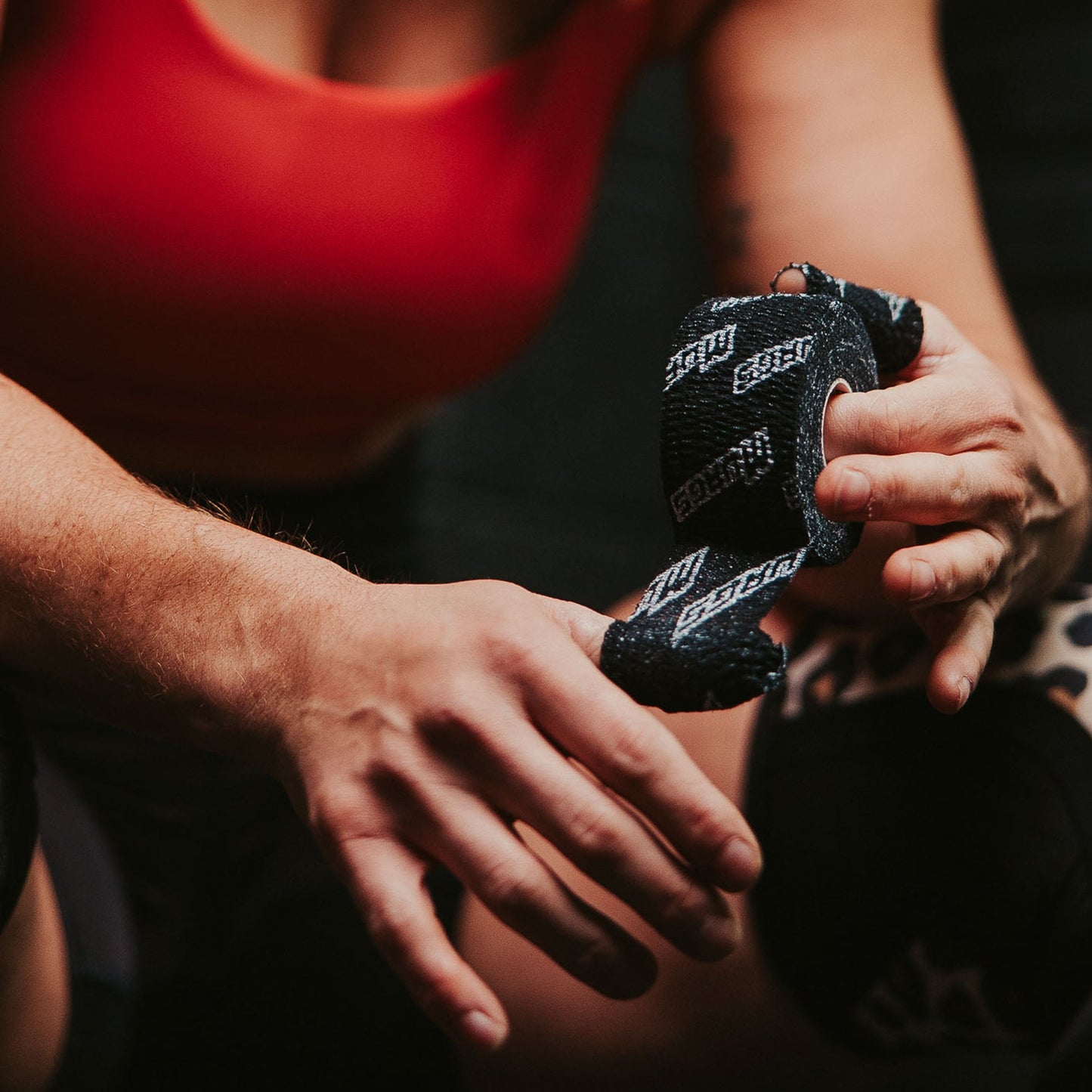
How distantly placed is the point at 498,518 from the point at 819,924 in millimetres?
587

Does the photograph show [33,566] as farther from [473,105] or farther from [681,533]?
[473,105]

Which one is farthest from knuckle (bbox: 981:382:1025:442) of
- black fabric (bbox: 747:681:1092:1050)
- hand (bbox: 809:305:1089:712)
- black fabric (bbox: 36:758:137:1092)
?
black fabric (bbox: 36:758:137:1092)

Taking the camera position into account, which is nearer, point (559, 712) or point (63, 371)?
point (559, 712)

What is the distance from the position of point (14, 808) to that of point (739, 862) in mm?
256

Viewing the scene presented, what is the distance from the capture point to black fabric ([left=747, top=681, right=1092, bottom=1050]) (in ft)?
1.52

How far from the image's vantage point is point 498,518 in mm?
1033

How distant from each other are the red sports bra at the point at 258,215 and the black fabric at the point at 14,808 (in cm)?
26

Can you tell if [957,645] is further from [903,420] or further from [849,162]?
[849,162]

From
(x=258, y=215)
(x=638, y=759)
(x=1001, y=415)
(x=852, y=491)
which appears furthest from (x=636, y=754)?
(x=258, y=215)

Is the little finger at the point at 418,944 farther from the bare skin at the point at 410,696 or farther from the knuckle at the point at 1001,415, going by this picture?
the knuckle at the point at 1001,415

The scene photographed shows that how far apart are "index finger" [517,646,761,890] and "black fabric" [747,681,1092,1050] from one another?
8.2 inches

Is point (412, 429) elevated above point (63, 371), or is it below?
below

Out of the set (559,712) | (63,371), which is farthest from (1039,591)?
(63,371)

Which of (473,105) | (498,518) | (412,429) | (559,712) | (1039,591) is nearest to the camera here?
(559,712)
